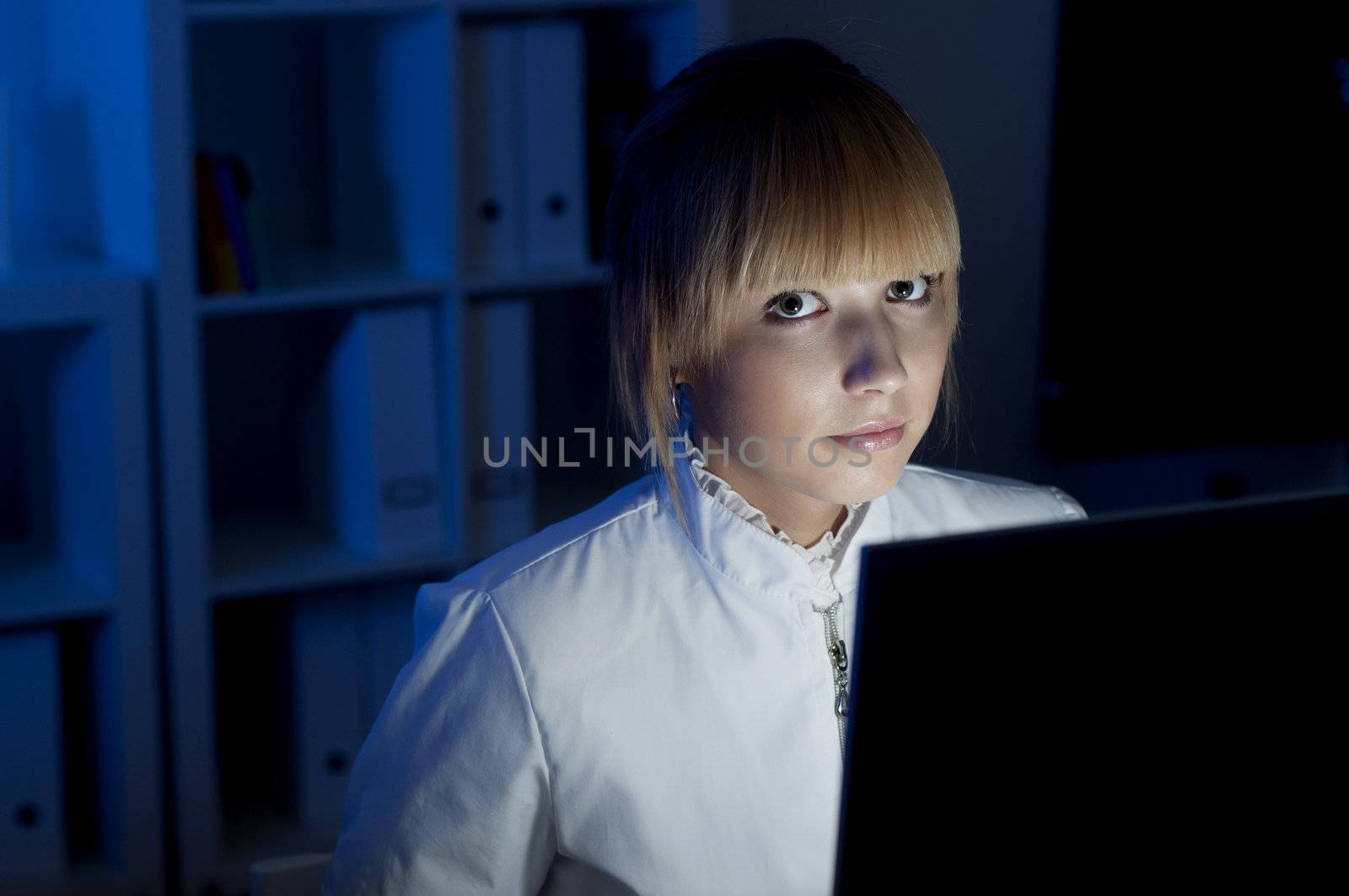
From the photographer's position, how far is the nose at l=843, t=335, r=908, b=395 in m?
0.92

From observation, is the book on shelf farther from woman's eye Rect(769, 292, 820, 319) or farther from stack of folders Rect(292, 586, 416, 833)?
woman's eye Rect(769, 292, 820, 319)

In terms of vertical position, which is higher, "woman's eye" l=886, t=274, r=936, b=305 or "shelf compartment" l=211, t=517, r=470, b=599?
"woman's eye" l=886, t=274, r=936, b=305

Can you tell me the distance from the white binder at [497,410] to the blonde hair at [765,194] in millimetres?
1075

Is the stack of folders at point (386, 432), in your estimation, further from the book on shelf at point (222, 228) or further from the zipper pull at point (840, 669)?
the zipper pull at point (840, 669)

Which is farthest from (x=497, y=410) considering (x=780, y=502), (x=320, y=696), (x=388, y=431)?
(x=780, y=502)

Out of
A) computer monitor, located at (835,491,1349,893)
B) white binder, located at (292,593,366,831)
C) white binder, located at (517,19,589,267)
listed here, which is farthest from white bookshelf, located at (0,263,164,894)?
computer monitor, located at (835,491,1349,893)

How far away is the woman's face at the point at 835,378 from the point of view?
94 cm

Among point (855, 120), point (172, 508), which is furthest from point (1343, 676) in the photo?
point (172, 508)

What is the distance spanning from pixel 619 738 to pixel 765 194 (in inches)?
14.1

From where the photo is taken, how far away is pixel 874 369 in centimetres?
93

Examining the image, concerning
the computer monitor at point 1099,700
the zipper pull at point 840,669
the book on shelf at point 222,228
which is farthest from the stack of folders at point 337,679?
the computer monitor at point 1099,700

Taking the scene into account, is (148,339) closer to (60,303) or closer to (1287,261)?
(60,303)

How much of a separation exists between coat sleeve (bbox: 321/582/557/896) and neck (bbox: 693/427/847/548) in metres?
0.20

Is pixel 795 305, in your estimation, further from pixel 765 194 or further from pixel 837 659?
pixel 837 659
